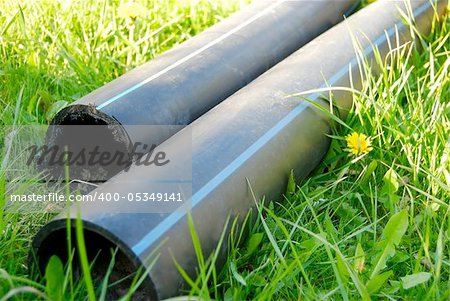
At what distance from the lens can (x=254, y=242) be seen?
6.06 ft

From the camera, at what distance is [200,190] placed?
171 centimetres

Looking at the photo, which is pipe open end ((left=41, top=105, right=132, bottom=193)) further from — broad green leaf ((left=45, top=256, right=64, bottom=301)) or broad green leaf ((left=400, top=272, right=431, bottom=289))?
broad green leaf ((left=400, top=272, right=431, bottom=289))

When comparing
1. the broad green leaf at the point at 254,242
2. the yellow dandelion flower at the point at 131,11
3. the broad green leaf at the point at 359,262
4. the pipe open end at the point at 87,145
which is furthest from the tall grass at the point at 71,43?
the broad green leaf at the point at 359,262

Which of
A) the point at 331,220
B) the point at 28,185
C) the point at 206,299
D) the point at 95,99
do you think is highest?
the point at 95,99

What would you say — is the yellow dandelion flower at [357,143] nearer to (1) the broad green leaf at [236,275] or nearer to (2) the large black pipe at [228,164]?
(2) the large black pipe at [228,164]

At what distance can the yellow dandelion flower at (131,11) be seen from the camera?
2998mm

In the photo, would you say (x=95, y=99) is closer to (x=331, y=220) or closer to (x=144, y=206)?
(x=144, y=206)

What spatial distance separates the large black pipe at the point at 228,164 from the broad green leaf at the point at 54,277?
73mm

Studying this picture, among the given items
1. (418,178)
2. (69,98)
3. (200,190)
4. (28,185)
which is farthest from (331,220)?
(69,98)

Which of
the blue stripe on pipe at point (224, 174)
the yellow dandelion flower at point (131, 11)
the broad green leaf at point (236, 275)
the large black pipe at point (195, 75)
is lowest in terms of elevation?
the broad green leaf at point (236, 275)

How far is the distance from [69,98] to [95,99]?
0.56 metres

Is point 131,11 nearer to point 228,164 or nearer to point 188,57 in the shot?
point 188,57

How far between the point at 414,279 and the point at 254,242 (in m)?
0.41

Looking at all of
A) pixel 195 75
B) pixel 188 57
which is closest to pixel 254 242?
pixel 195 75
